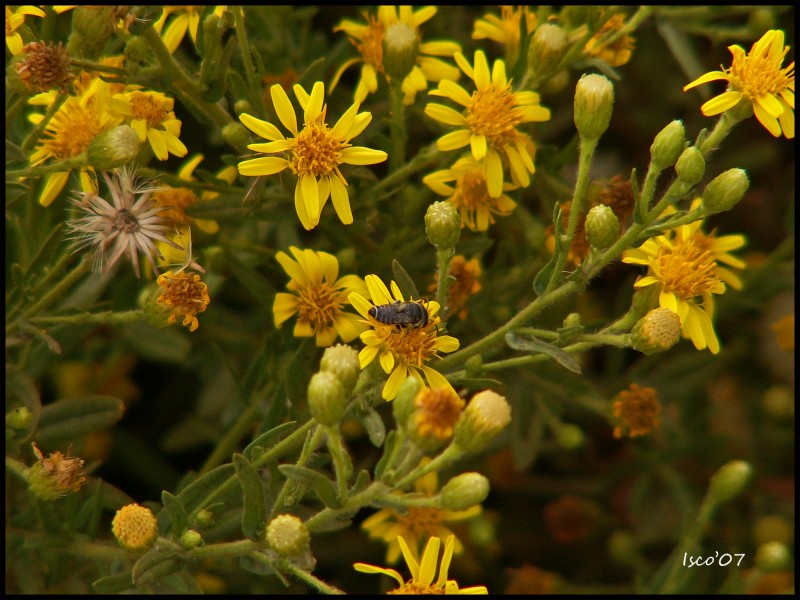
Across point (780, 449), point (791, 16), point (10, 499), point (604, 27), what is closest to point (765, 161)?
point (791, 16)

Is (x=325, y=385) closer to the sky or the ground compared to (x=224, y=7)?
closer to the ground

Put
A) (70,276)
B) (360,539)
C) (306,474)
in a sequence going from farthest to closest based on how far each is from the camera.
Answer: (360,539)
(70,276)
(306,474)

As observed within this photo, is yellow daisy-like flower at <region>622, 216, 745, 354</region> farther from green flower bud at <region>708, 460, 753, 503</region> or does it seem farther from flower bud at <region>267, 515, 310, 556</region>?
flower bud at <region>267, 515, 310, 556</region>

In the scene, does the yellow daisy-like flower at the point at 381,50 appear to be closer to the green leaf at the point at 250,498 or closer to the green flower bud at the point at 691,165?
the green flower bud at the point at 691,165

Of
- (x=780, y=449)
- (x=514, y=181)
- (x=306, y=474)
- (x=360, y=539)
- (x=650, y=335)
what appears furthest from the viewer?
(x=780, y=449)

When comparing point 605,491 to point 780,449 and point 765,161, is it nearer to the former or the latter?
point 780,449

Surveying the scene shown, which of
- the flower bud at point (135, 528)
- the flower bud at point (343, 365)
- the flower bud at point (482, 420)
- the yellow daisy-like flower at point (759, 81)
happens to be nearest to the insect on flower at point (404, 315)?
the flower bud at point (343, 365)

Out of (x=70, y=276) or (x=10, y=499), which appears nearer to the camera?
(x=70, y=276)
